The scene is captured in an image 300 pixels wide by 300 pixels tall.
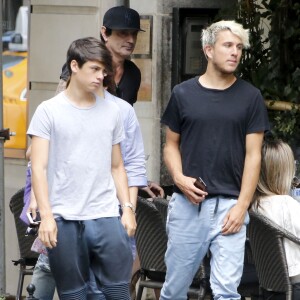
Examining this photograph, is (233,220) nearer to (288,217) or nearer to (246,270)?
(288,217)

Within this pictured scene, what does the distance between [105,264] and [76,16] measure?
3.42m

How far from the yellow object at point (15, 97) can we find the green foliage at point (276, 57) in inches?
79.1

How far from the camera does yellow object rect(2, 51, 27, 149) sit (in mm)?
9680

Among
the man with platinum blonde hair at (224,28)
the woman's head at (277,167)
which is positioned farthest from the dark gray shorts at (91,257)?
the man with platinum blonde hair at (224,28)

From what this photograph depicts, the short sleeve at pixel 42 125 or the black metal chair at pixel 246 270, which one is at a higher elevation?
the short sleeve at pixel 42 125

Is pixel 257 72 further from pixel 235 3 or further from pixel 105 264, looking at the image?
pixel 105 264

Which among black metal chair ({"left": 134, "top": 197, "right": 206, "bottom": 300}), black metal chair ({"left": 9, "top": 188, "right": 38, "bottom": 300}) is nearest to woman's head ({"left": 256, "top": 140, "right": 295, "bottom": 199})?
black metal chair ({"left": 134, "top": 197, "right": 206, "bottom": 300})

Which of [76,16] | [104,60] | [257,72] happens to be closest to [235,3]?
[257,72]

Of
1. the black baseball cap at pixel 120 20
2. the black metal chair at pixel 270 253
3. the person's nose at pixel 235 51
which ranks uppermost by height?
the black baseball cap at pixel 120 20

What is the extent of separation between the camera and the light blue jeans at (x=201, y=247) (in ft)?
21.3

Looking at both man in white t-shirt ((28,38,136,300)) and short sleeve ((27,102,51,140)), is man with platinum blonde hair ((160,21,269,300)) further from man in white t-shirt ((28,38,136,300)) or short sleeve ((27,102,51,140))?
short sleeve ((27,102,51,140))

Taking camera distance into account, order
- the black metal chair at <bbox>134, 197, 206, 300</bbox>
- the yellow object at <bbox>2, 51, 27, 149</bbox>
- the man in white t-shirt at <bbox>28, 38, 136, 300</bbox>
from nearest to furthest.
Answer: the man in white t-shirt at <bbox>28, 38, 136, 300</bbox>, the black metal chair at <bbox>134, 197, 206, 300</bbox>, the yellow object at <bbox>2, 51, 27, 149</bbox>

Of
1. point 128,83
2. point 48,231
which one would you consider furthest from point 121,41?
point 48,231

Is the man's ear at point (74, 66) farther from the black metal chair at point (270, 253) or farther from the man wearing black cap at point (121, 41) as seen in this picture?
the black metal chair at point (270, 253)
